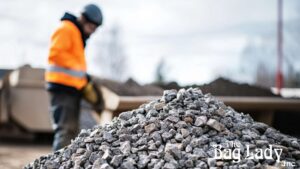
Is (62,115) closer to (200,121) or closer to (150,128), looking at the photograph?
(150,128)

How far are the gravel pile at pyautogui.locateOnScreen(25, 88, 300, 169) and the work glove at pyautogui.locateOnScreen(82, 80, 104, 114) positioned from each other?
7.59 feet

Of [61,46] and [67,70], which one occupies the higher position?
[61,46]

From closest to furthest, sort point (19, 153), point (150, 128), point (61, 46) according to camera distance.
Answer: point (150, 128)
point (61, 46)
point (19, 153)

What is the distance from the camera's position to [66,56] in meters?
5.62

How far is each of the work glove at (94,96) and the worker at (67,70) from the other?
300 millimetres

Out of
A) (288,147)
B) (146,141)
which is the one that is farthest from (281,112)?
(146,141)

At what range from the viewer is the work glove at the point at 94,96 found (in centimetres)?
616

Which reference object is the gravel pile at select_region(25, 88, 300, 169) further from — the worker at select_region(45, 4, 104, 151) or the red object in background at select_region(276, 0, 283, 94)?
the red object in background at select_region(276, 0, 283, 94)

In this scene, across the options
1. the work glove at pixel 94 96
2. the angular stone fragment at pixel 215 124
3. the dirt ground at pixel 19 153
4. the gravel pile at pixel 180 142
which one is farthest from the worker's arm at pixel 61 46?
the angular stone fragment at pixel 215 124

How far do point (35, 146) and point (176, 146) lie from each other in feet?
17.4

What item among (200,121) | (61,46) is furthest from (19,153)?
(200,121)

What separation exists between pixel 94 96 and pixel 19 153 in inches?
54.1

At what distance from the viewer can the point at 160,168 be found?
3096mm

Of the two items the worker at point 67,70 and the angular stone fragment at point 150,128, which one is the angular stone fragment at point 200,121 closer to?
the angular stone fragment at point 150,128
